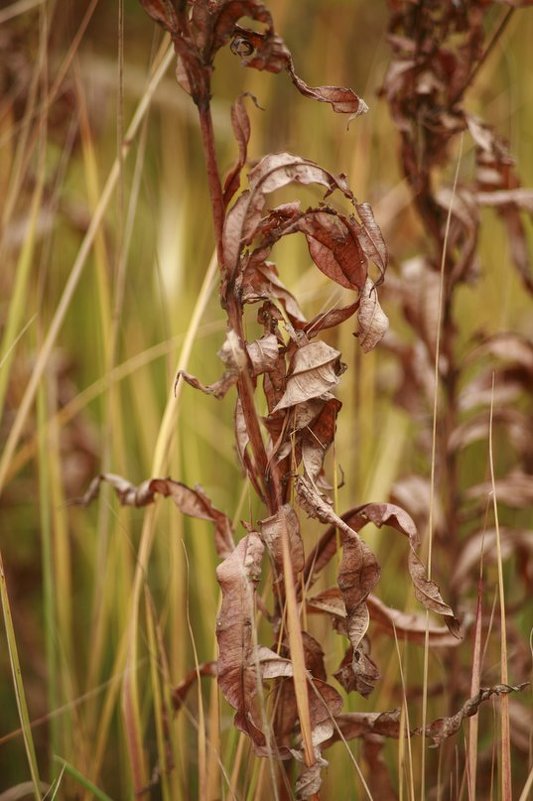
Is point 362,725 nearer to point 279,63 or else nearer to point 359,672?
point 359,672

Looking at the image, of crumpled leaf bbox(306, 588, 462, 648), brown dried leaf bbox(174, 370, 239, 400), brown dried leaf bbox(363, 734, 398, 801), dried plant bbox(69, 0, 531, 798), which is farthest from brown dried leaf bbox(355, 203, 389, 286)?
brown dried leaf bbox(363, 734, 398, 801)

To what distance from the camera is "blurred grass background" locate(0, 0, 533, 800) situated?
76cm

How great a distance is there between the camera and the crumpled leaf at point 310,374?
45 cm

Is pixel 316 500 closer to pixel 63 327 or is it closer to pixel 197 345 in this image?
pixel 197 345

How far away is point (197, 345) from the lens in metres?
1.16

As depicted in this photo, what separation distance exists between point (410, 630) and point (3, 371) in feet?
1.39

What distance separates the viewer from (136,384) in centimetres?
105

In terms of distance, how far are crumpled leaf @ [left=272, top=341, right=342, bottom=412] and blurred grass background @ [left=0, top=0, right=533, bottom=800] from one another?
172 millimetres

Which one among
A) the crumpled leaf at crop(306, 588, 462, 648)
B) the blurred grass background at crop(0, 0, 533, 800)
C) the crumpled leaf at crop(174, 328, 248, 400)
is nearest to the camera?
the crumpled leaf at crop(174, 328, 248, 400)

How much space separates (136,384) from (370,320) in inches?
25.0

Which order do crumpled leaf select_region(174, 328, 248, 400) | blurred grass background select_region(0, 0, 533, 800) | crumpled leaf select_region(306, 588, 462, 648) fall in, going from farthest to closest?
blurred grass background select_region(0, 0, 533, 800) → crumpled leaf select_region(306, 588, 462, 648) → crumpled leaf select_region(174, 328, 248, 400)

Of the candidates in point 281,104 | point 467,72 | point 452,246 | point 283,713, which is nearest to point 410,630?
point 283,713

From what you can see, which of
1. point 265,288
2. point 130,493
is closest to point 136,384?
point 130,493

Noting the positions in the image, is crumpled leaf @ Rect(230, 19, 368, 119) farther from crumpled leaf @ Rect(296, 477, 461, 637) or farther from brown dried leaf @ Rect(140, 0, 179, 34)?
crumpled leaf @ Rect(296, 477, 461, 637)
